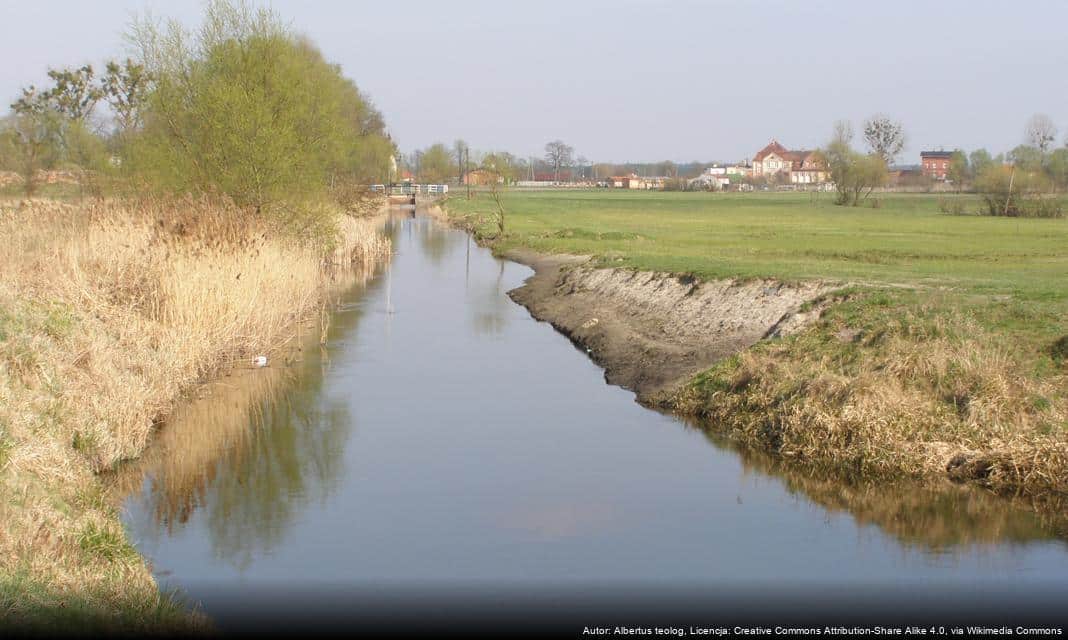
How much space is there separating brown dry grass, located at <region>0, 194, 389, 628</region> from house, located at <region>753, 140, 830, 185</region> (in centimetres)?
15249

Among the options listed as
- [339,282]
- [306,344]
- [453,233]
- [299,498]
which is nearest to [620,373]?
[306,344]

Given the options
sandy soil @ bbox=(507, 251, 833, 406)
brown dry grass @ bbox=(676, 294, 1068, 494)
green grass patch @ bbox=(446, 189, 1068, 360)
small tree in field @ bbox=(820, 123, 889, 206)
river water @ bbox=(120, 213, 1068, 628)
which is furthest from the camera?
small tree in field @ bbox=(820, 123, 889, 206)

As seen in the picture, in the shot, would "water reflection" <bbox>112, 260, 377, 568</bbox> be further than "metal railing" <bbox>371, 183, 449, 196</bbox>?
No

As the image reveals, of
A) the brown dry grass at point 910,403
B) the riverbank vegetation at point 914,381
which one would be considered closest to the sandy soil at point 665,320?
the riverbank vegetation at point 914,381

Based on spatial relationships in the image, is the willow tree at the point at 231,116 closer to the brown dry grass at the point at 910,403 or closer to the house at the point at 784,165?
the brown dry grass at the point at 910,403

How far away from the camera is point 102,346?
44.5 feet

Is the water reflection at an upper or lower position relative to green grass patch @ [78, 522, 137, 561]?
lower

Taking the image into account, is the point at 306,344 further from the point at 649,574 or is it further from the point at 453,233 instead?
the point at 453,233

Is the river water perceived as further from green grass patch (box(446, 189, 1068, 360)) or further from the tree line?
the tree line

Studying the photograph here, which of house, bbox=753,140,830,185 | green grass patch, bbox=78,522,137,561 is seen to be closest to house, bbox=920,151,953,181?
house, bbox=753,140,830,185

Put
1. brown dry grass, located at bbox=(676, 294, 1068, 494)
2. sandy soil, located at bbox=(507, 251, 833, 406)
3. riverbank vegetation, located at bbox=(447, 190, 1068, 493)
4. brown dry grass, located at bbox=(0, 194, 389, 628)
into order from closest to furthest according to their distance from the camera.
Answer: brown dry grass, located at bbox=(0, 194, 389, 628) < brown dry grass, located at bbox=(676, 294, 1068, 494) < riverbank vegetation, located at bbox=(447, 190, 1068, 493) < sandy soil, located at bbox=(507, 251, 833, 406)

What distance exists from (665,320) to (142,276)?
10.2m

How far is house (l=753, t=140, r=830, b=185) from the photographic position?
171 m

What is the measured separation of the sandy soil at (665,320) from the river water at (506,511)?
109cm
